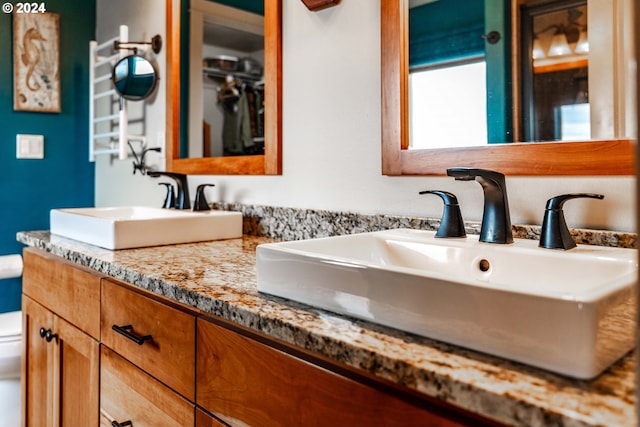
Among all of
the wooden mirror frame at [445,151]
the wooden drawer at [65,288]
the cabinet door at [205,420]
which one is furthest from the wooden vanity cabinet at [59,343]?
the wooden mirror frame at [445,151]

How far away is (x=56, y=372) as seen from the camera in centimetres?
140

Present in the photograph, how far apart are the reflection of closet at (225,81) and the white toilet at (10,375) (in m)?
0.98

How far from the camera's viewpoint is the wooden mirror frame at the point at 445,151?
90 cm

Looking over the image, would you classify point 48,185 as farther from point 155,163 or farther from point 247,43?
point 247,43

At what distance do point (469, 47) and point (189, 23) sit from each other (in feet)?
4.20

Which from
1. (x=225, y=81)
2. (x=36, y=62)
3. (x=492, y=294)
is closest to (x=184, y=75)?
(x=225, y=81)

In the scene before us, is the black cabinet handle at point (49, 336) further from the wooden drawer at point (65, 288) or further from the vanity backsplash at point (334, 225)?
the vanity backsplash at point (334, 225)

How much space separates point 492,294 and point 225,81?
1.44 m

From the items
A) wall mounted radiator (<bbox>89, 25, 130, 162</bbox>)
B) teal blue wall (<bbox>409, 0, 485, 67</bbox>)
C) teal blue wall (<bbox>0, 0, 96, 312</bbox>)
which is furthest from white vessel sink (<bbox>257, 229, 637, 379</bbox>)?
teal blue wall (<bbox>0, 0, 96, 312</bbox>)

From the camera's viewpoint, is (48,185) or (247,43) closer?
(247,43)

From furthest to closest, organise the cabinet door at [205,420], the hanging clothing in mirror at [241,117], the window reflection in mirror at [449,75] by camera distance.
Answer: the hanging clothing in mirror at [241,117] < the window reflection in mirror at [449,75] < the cabinet door at [205,420]

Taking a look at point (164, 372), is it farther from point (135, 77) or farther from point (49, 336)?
point (135, 77)

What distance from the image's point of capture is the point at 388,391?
1.86ft

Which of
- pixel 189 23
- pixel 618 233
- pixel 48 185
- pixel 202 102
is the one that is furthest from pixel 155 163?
pixel 618 233
